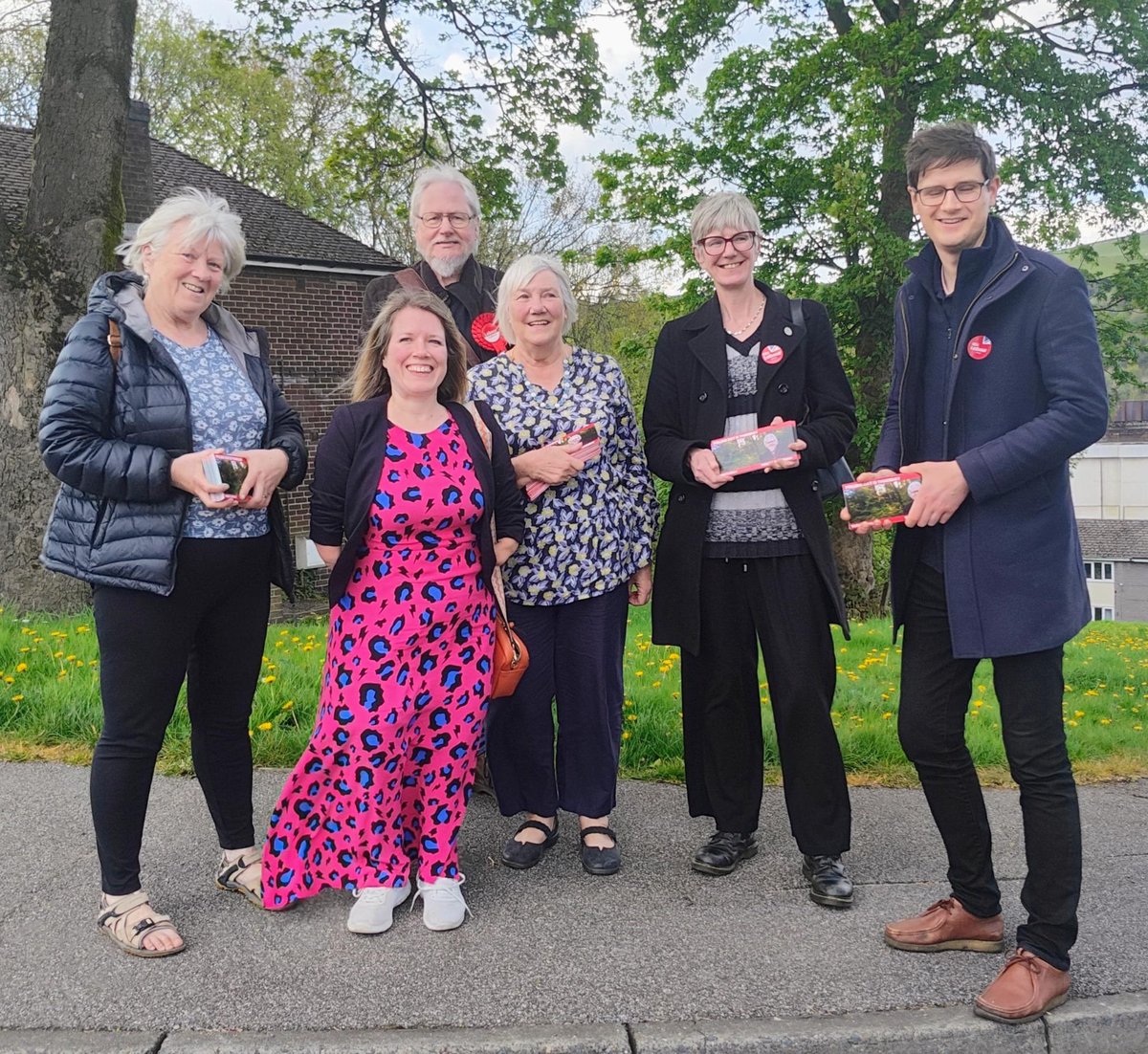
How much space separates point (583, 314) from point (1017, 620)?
1049 inches

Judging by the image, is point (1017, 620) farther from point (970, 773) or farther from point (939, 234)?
point (939, 234)

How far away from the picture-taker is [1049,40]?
17422 mm

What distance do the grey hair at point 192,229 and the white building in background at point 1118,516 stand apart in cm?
6901

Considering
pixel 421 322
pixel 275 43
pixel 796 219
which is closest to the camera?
pixel 421 322

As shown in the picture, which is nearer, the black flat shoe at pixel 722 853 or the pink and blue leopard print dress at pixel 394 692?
the pink and blue leopard print dress at pixel 394 692

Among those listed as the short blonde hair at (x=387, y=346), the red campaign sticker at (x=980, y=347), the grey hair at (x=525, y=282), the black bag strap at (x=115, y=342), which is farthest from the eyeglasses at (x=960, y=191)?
the black bag strap at (x=115, y=342)

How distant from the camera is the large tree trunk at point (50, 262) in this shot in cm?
943

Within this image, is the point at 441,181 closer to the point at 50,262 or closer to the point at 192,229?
the point at 192,229

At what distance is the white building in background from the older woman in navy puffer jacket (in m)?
69.0

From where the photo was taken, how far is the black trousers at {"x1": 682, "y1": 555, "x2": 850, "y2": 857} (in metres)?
3.76

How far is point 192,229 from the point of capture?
334 cm

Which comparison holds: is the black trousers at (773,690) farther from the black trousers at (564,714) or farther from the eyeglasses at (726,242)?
the eyeglasses at (726,242)

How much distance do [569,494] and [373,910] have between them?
5.30 feet

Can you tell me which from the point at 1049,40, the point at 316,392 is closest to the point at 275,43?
the point at 316,392
